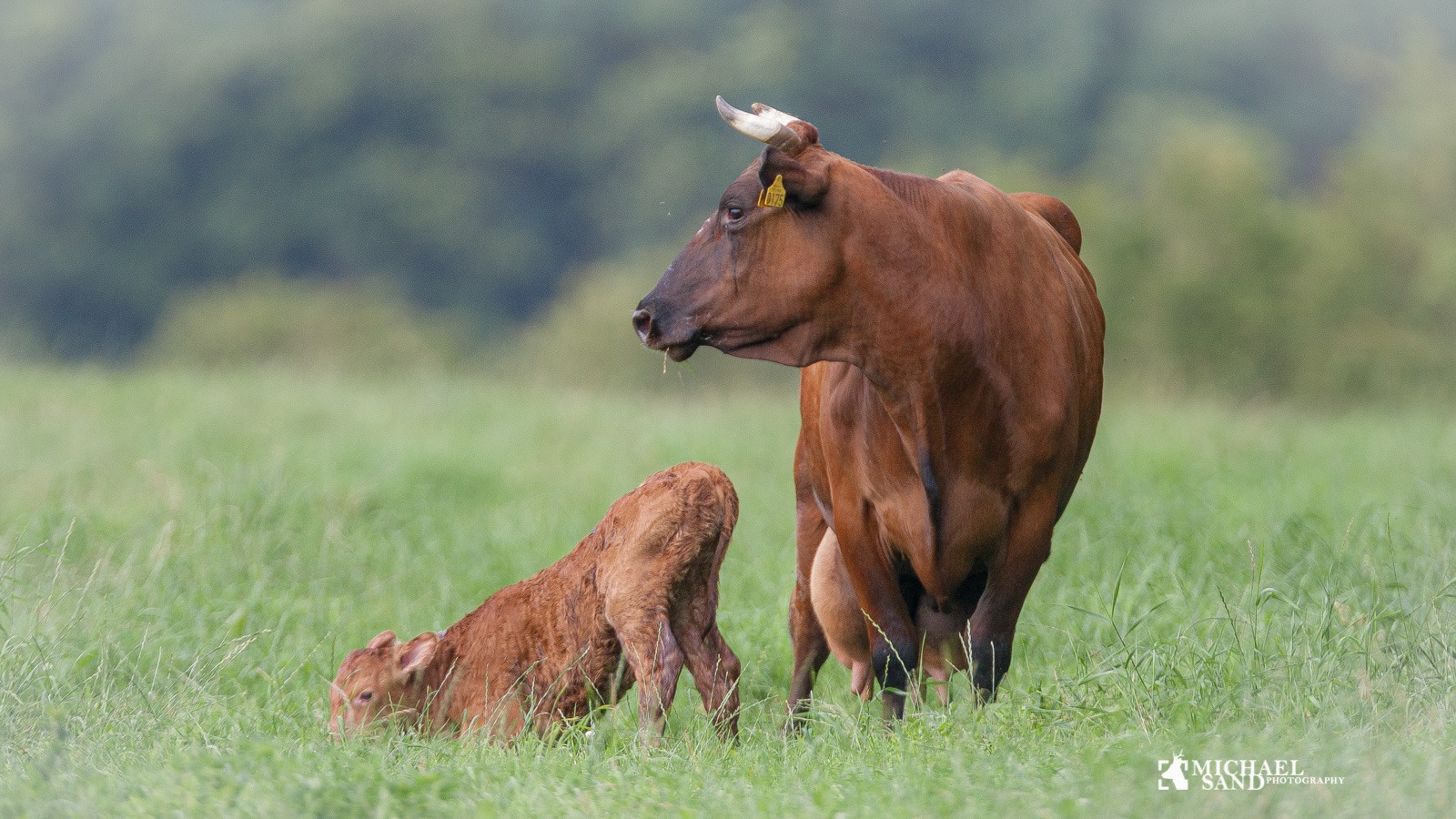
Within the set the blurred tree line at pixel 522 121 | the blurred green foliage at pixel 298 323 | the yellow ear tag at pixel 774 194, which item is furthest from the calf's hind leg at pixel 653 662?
the blurred tree line at pixel 522 121

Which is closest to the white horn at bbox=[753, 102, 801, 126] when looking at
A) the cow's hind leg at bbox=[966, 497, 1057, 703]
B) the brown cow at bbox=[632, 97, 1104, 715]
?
the brown cow at bbox=[632, 97, 1104, 715]

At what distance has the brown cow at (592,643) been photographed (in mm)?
5289

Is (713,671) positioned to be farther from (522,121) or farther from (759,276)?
(522,121)

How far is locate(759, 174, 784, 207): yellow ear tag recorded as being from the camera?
463 centimetres

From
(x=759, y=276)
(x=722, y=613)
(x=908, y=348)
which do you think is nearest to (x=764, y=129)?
(x=759, y=276)

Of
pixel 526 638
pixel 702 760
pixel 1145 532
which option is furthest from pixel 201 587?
pixel 1145 532

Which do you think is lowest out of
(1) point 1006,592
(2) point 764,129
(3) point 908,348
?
(1) point 1006,592

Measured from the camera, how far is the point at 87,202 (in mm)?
27984

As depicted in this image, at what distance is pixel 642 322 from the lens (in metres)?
4.75

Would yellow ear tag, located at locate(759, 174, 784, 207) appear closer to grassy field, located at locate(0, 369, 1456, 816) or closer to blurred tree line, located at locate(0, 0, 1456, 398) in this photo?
grassy field, located at locate(0, 369, 1456, 816)

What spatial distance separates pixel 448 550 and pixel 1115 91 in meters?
23.7

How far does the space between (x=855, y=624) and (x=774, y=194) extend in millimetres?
1901

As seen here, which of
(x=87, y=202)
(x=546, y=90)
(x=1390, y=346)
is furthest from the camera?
(x=546, y=90)

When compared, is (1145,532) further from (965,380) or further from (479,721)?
(479,721)
